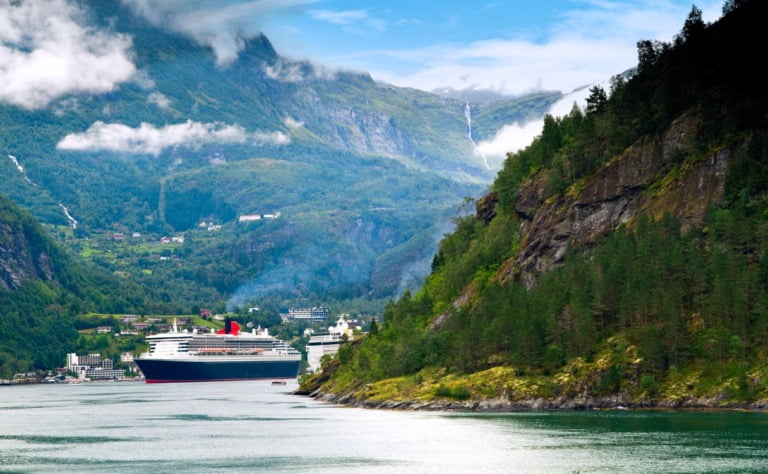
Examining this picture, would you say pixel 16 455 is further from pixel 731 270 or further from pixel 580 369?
pixel 731 270

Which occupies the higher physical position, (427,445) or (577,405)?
(427,445)

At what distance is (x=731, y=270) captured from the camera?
173875mm

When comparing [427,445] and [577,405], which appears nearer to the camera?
[427,445]

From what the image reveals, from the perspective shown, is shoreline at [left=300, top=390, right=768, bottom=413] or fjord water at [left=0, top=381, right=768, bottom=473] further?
shoreline at [left=300, top=390, right=768, bottom=413]

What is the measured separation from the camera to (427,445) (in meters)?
143

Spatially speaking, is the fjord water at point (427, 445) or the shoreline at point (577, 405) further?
the shoreline at point (577, 405)

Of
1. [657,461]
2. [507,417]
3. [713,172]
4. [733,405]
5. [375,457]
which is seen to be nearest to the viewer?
[657,461]

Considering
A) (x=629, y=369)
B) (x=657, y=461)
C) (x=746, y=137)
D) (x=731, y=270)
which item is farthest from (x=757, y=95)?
(x=657, y=461)

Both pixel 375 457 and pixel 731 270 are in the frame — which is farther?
pixel 731 270

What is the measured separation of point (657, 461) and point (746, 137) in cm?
8411

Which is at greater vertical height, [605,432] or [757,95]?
[757,95]

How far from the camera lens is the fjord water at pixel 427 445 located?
12450cm

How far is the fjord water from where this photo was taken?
408 ft

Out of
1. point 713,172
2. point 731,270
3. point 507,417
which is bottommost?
point 507,417
